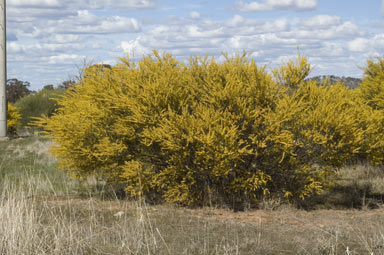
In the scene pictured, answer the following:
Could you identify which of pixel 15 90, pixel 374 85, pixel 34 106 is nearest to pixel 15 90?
pixel 15 90

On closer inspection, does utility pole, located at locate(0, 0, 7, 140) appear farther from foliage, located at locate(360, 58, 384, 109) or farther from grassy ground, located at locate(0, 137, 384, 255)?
foliage, located at locate(360, 58, 384, 109)

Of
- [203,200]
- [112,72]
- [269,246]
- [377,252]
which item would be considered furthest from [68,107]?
[377,252]

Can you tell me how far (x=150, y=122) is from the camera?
953 cm

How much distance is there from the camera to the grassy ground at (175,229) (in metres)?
6.27

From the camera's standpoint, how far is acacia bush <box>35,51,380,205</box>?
368 inches

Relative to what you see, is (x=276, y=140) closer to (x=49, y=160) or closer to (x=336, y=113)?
(x=336, y=113)

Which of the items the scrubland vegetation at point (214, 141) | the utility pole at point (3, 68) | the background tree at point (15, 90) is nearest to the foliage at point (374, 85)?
the scrubland vegetation at point (214, 141)

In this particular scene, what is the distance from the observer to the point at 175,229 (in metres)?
7.97

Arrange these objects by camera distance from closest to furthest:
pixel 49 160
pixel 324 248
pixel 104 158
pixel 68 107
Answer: pixel 324 248 < pixel 104 158 < pixel 68 107 < pixel 49 160

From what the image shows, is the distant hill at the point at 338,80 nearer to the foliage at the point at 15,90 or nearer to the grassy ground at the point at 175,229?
the grassy ground at the point at 175,229

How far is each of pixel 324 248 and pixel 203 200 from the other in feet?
13.3

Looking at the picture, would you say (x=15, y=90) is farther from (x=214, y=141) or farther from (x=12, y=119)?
(x=214, y=141)

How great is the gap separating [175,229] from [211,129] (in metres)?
1.93

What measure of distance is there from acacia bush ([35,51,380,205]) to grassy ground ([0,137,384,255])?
562 millimetres
